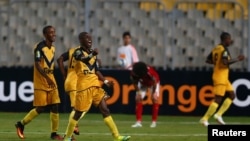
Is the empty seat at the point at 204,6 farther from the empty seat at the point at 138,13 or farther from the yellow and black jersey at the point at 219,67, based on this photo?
the yellow and black jersey at the point at 219,67

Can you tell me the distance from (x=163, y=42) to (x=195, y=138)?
27.5 feet

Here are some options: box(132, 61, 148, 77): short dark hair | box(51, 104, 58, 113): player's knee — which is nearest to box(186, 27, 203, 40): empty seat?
box(132, 61, 148, 77): short dark hair

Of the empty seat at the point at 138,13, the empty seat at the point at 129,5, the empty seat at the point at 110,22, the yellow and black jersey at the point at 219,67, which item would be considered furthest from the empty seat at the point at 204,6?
the yellow and black jersey at the point at 219,67

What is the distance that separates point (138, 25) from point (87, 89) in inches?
420

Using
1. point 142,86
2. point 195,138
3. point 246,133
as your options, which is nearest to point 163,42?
point 142,86

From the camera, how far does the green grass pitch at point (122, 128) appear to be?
65.2 feet

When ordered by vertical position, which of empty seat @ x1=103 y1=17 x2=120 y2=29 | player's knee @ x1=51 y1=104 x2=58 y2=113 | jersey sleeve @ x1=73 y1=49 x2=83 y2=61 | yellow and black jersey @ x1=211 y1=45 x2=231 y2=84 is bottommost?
player's knee @ x1=51 y1=104 x2=58 y2=113

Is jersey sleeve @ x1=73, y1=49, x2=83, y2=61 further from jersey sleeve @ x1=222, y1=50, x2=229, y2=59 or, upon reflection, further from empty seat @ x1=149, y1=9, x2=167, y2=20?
empty seat @ x1=149, y1=9, x2=167, y2=20

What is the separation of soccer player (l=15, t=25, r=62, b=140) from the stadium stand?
291 inches

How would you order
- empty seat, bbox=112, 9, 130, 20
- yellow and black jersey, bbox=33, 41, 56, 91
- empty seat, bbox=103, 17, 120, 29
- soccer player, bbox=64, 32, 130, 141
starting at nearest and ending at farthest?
soccer player, bbox=64, 32, 130, 141 → yellow and black jersey, bbox=33, 41, 56, 91 → empty seat, bbox=103, 17, 120, 29 → empty seat, bbox=112, 9, 130, 20

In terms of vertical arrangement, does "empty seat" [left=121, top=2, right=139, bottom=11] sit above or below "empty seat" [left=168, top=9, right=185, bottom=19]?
above

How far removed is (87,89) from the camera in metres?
18.2

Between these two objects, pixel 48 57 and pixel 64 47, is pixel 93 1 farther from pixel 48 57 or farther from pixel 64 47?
pixel 48 57

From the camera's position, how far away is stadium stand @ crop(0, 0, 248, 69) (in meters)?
27.6
